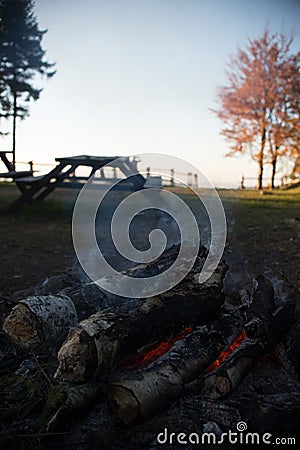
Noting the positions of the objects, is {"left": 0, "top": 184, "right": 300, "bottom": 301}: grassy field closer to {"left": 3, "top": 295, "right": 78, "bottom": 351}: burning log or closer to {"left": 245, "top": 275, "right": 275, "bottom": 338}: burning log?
{"left": 245, "top": 275, "right": 275, "bottom": 338}: burning log

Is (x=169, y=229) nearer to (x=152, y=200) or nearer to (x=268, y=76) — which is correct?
Answer: (x=152, y=200)

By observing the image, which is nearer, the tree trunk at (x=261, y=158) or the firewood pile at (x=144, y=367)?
the firewood pile at (x=144, y=367)

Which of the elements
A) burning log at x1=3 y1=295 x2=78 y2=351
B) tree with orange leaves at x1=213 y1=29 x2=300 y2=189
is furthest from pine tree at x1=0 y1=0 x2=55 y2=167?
burning log at x1=3 y1=295 x2=78 y2=351

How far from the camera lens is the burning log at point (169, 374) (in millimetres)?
1775

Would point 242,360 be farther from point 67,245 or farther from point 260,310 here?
point 67,245

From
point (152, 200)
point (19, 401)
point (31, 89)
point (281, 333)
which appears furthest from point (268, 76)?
point (19, 401)
